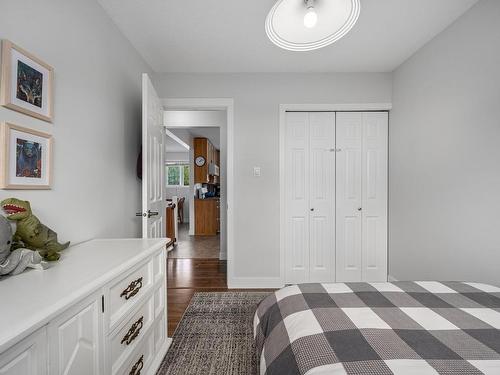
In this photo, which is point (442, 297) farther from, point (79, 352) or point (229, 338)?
point (79, 352)

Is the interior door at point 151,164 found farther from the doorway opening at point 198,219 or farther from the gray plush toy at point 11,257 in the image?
the gray plush toy at point 11,257

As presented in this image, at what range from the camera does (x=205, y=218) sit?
605 centimetres

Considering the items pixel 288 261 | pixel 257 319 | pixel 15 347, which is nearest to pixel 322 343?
pixel 257 319

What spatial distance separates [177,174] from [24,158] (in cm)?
844

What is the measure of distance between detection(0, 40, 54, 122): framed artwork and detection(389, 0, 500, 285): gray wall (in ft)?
9.10


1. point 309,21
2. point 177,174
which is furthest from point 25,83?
point 177,174

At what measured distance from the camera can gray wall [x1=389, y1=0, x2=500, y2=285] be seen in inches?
68.1

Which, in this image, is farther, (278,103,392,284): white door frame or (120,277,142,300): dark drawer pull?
(278,103,392,284): white door frame

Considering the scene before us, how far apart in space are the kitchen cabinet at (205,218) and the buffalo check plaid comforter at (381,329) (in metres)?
4.76

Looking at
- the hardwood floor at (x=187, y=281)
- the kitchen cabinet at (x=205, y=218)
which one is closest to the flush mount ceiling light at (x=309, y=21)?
the hardwood floor at (x=187, y=281)

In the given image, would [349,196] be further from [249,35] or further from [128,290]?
[128,290]

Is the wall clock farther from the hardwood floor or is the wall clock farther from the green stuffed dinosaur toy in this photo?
the green stuffed dinosaur toy

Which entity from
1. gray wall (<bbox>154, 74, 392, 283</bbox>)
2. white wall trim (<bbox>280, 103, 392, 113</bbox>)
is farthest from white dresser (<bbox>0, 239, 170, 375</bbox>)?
white wall trim (<bbox>280, 103, 392, 113</bbox>)

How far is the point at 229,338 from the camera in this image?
6.24ft
